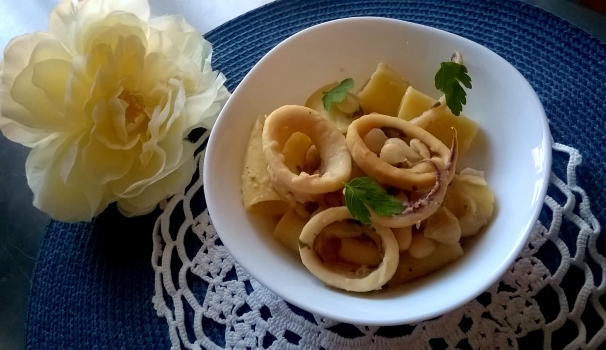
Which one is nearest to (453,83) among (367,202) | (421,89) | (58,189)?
(421,89)

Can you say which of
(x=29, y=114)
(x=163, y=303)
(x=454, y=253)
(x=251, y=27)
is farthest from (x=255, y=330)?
(x=251, y=27)

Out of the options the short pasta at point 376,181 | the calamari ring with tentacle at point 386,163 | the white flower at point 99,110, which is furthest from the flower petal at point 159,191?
the calamari ring with tentacle at point 386,163

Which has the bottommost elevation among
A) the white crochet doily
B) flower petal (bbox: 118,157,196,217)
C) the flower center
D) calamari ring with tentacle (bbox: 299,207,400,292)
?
the white crochet doily

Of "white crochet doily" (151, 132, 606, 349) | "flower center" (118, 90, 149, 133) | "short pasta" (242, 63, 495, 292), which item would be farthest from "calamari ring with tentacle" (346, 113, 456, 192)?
"flower center" (118, 90, 149, 133)

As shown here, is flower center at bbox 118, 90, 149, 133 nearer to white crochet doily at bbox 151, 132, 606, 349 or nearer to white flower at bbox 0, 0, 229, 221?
white flower at bbox 0, 0, 229, 221

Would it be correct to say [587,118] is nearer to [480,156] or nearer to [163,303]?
[480,156]
